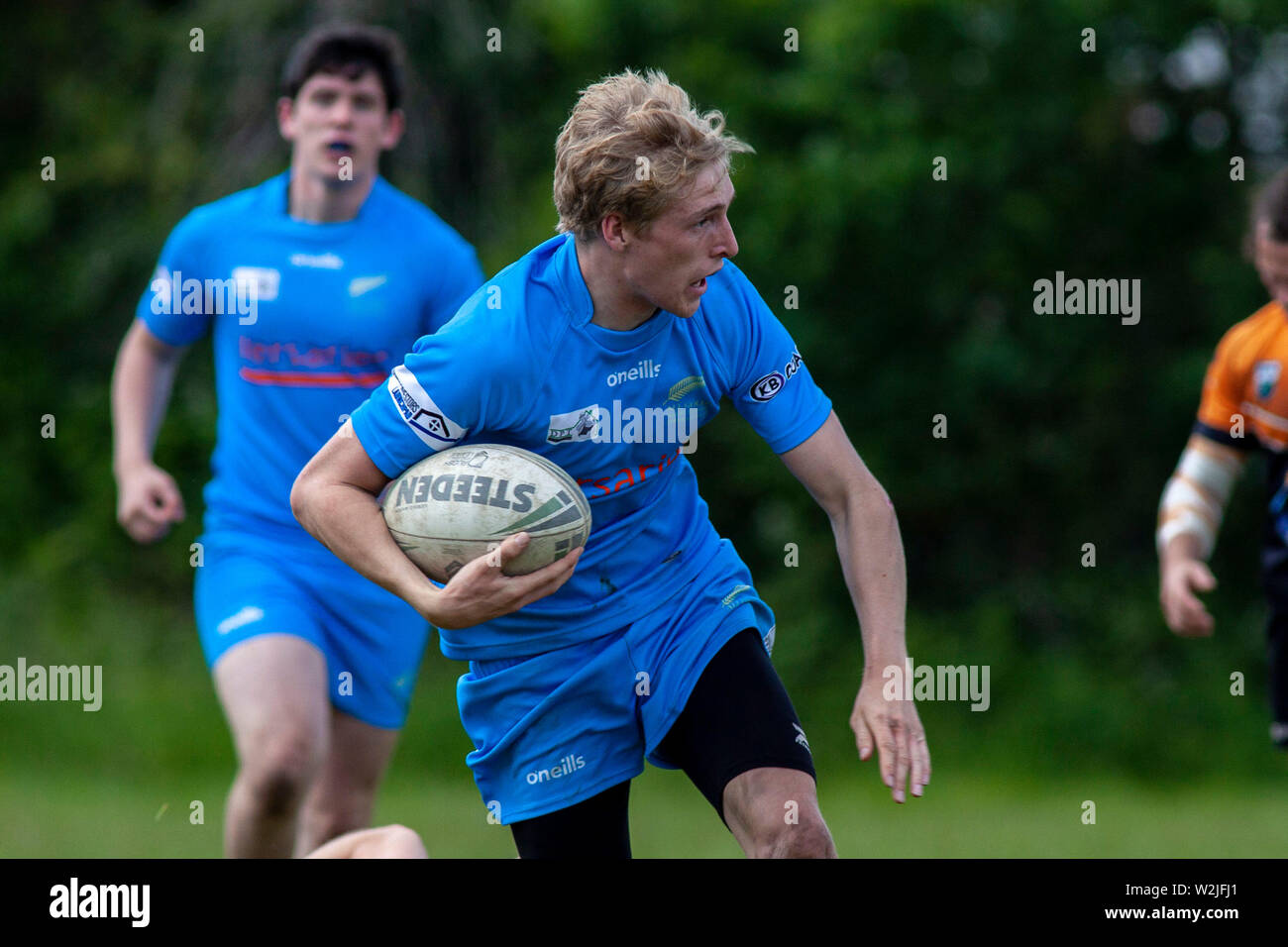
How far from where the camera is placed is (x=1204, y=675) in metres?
10.3

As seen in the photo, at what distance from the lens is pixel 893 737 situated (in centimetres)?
354

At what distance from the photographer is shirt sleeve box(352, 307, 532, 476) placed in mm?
3480

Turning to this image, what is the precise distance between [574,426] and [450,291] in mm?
1798

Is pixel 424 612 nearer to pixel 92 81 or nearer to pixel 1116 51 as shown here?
pixel 1116 51

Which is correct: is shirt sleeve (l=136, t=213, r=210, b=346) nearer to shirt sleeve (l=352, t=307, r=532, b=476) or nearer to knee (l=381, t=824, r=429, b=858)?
shirt sleeve (l=352, t=307, r=532, b=476)

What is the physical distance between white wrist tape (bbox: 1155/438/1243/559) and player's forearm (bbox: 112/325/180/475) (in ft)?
11.6

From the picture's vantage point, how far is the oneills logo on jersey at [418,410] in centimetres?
350

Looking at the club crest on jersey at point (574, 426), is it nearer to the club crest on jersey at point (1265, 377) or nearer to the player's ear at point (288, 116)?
the player's ear at point (288, 116)

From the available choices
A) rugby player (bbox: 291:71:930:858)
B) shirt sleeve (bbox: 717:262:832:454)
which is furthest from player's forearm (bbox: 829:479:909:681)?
shirt sleeve (bbox: 717:262:832:454)

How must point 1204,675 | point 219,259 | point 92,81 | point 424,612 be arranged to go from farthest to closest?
point 92,81 → point 1204,675 → point 219,259 → point 424,612

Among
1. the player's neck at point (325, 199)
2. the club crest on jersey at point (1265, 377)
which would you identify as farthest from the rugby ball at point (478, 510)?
the club crest on jersey at point (1265, 377)

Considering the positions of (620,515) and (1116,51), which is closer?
(620,515)
